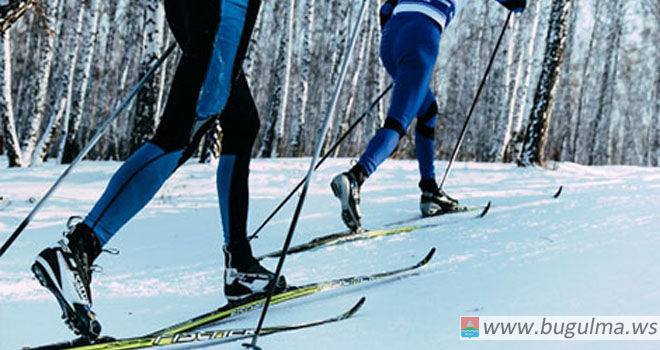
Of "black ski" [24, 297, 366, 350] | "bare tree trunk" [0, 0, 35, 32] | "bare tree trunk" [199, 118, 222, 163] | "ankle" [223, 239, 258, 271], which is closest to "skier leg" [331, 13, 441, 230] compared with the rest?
"ankle" [223, 239, 258, 271]

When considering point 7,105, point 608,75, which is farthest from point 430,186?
point 608,75

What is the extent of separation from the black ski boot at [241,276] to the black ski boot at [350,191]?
0.75 metres

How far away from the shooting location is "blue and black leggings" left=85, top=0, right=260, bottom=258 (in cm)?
160

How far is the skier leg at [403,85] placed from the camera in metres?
2.71

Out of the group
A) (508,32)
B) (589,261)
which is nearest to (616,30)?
(508,32)

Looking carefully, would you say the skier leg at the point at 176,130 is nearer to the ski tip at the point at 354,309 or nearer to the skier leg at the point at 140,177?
the skier leg at the point at 140,177

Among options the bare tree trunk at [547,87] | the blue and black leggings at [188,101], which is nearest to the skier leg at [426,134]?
the blue and black leggings at [188,101]

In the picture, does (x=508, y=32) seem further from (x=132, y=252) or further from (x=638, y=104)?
(x=638, y=104)

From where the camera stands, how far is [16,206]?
4.34 metres

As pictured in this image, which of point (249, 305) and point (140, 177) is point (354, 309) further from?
point (140, 177)

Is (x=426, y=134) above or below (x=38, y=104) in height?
below

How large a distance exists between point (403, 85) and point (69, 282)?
208 cm

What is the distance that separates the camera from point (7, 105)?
980 cm

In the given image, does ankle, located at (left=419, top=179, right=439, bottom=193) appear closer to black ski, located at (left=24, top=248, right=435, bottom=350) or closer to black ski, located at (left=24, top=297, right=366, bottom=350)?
black ski, located at (left=24, top=248, right=435, bottom=350)
